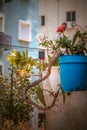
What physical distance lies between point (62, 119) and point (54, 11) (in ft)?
25.3

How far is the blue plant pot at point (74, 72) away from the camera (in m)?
3.54

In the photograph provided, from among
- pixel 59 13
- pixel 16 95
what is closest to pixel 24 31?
pixel 59 13

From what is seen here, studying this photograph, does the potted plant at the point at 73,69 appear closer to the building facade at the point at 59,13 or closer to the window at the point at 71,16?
the building facade at the point at 59,13

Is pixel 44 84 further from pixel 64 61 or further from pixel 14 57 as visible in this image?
pixel 14 57

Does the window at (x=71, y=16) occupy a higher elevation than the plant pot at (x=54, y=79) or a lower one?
higher

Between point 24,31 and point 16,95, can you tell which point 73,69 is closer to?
point 16,95

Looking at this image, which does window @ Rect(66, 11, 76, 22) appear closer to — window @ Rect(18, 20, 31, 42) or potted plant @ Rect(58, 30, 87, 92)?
window @ Rect(18, 20, 31, 42)

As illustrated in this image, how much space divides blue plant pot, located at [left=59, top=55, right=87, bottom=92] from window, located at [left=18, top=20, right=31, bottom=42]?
450cm

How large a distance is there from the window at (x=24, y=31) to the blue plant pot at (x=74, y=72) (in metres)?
4.50

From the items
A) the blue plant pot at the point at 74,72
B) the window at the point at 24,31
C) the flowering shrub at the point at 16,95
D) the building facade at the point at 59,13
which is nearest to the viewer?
the blue plant pot at the point at 74,72

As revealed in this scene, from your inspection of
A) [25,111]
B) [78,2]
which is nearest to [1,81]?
[25,111]

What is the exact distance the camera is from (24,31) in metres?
8.42

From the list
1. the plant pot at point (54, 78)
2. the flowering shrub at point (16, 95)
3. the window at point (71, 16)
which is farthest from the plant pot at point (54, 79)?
the window at point (71, 16)

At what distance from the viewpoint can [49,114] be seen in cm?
383
